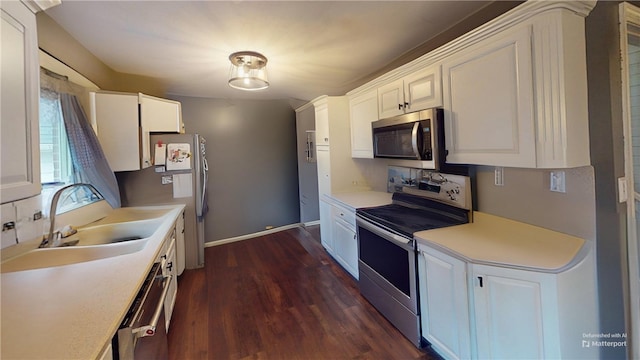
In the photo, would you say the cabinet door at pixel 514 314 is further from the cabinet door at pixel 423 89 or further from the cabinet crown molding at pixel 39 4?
the cabinet crown molding at pixel 39 4

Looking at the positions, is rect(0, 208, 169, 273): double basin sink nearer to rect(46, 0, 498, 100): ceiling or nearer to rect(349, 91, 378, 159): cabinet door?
rect(46, 0, 498, 100): ceiling

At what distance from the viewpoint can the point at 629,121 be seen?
1478 millimetres

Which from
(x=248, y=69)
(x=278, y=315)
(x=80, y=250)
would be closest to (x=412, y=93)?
(x=248, y=69)

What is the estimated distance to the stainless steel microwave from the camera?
78.0 inches

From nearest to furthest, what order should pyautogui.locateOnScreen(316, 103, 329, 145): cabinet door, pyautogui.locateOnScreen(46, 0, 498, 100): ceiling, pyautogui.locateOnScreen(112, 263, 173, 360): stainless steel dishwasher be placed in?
1. pyautogui.locateOnScreen(112, 263, 173, 360): stainless steel dishwasher
2. pyautogui.locateOnScreen(46, 0, 498, 100): ceiling
3. pyautogui.locateOnScreen(316, 103, 329, 145): cabinet door

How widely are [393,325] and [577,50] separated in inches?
Answer: 82.4

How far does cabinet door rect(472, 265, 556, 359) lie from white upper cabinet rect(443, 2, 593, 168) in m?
0.60

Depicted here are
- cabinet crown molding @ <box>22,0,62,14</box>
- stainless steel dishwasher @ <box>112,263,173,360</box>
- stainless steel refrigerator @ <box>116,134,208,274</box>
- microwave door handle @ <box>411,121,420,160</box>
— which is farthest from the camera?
stainless steel refrigerator @ <box>116,134,208,274</box>

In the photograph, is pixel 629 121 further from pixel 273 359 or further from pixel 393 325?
pixel 273 359

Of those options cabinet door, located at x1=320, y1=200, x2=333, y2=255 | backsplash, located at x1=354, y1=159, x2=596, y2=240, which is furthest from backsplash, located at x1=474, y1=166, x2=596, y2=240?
cabinet door, located at x1=320, y1=200, x2=333, y2=255

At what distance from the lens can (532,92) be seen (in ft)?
4.64

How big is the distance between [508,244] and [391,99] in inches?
60.2

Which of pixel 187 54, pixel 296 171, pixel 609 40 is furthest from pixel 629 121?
pixel 296 171

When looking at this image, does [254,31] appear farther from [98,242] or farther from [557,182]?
[557,182]
